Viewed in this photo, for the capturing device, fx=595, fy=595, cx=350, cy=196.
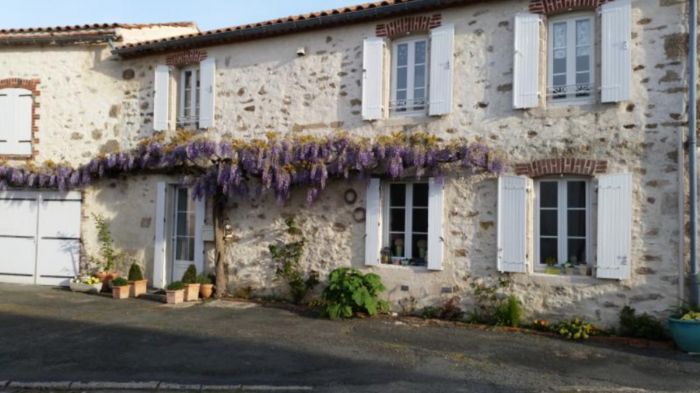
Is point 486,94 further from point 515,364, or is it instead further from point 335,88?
point 515,364

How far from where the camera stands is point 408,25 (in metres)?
8.48

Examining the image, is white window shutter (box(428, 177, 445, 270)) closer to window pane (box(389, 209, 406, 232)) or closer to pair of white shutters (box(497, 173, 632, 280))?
window pane (box(389, 209, 406, 232))

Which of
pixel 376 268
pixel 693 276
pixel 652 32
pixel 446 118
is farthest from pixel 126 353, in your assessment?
pixel 652 32

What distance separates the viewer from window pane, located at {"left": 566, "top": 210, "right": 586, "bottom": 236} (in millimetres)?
7500

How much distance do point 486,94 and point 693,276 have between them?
330 centimetres

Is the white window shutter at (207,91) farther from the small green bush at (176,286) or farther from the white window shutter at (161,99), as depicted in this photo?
the small green bush at (176,286)

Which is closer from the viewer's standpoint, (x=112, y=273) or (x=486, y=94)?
(x=486, y=94)

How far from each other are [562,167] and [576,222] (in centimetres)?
73

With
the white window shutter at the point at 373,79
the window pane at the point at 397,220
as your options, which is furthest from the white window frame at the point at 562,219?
the white window shutter at the point at 373,79

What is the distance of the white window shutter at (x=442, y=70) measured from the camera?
8.14 m

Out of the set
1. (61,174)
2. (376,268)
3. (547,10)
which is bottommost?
(376,268)

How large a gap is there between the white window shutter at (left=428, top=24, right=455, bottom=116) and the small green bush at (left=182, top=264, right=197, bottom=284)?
15.0ft

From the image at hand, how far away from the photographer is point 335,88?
9023mm

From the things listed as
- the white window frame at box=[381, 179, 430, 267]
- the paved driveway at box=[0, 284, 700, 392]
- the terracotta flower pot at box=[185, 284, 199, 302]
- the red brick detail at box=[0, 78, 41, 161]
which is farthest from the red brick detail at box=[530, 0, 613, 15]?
the red brick detail at box=[0, 78, 41, 161]
